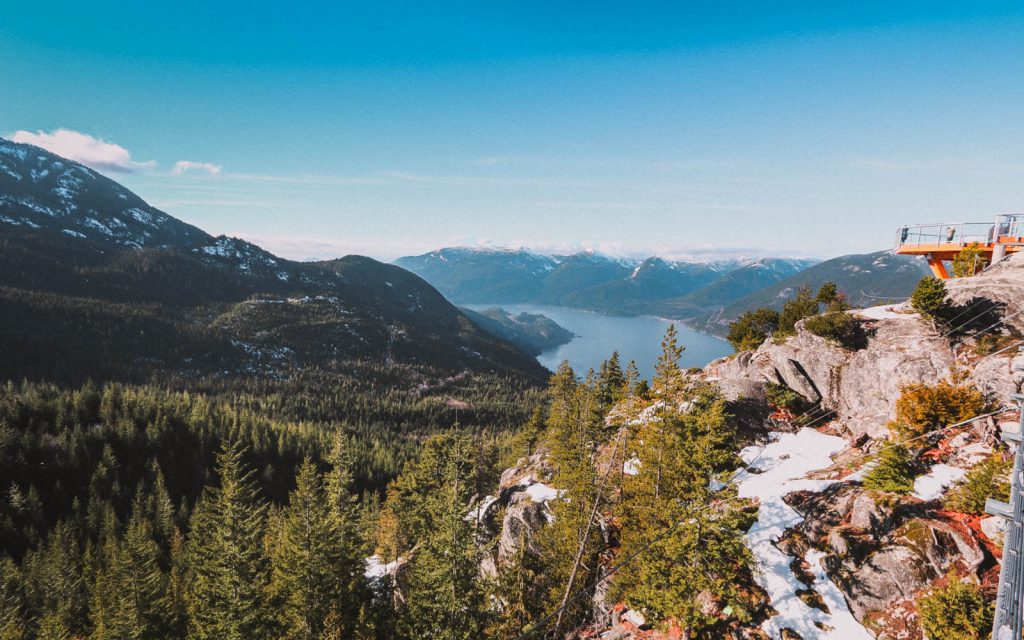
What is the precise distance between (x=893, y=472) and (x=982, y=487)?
124 inches

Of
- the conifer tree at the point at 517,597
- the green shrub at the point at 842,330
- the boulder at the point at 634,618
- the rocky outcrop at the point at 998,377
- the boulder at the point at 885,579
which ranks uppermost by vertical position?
the green shrub at the point at 842,330

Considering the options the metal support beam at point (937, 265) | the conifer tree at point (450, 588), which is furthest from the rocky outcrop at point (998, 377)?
the conifer tree at point (450, 588)

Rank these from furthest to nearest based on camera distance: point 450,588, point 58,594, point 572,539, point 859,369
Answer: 1. point 58,594
2. point 859,369
3. point 450,588
4. point 572,539

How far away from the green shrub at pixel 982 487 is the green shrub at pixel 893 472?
62.9 inches

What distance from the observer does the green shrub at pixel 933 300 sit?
3003cm

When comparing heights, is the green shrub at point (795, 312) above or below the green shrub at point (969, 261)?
below

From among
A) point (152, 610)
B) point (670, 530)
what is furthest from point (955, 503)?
point (152, 610)

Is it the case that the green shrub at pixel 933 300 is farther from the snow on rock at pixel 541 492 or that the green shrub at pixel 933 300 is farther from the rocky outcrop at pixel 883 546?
the snow on rock at pixel 541 492

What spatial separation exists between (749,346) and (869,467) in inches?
1074

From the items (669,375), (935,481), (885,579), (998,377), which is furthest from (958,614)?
(998,377)

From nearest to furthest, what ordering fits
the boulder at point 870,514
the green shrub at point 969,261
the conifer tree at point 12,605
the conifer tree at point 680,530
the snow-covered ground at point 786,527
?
the snow-covered ground at point 786,527
the boulder at point 870,514
the conifer tree at point 680,530
the green shrub at point 969,261
the conifer tree at point 12,605

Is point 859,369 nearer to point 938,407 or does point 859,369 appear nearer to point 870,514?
point 938,407

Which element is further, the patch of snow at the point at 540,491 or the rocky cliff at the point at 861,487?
the patch of snow at the point at 540,491

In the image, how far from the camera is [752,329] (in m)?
52.3
